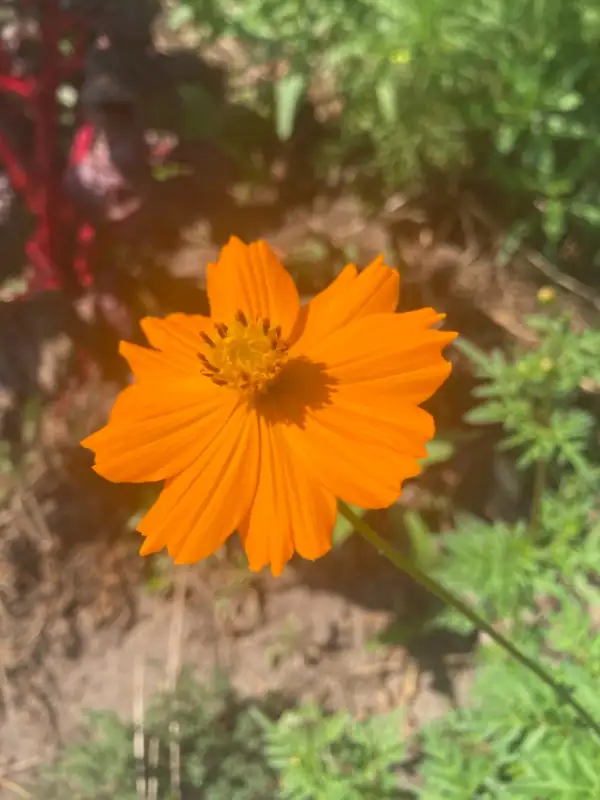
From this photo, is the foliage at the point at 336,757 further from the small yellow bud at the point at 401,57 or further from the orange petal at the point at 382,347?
the small yellow bud at the point at 401,57

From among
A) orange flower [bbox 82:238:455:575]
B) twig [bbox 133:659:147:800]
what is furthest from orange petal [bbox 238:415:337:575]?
twig [bbox 133:659:147:800]

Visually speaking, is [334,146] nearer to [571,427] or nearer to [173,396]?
[571,427]

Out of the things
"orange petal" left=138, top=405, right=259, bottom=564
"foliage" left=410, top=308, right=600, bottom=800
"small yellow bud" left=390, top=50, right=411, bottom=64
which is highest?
"small yellow bud" left=390, top=50, right=411, bottom=64

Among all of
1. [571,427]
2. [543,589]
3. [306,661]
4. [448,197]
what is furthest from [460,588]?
[448,197]

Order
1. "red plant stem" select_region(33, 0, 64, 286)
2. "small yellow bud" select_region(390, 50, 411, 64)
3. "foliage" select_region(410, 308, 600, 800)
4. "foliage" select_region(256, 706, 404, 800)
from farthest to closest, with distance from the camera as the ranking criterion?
"red plant stem" select_region(33, 0, 64, 286), "small yellow bud" select_region(390, 50, 411, 64), "foliage" select_region(256, 706, 404, 800), "foliage" select_region(410, 308, 600, 800)

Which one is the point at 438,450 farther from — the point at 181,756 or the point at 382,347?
the point at 181,756

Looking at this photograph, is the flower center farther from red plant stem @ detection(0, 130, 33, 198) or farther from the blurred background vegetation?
red plant stem @ detection(0, 130, 33, 198)

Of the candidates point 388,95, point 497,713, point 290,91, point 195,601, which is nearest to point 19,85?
point 290,91
